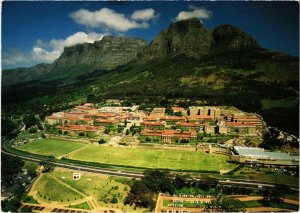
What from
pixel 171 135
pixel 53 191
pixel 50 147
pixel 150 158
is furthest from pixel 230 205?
pixel 50 147

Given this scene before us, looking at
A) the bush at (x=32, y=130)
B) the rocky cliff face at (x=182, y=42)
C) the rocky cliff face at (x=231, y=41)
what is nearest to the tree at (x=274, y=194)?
the bush at (x=32, y=130)

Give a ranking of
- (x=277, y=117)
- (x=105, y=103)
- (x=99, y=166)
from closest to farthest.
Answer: (x=99, y=166) < (x=277, y=117) < (x=105, y=103)

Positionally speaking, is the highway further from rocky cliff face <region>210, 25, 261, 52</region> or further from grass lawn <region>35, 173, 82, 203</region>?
rocky cliff face <region>210, 25, 261, 52</region>

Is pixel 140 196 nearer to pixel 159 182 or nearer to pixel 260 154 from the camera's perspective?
pixel 159 182

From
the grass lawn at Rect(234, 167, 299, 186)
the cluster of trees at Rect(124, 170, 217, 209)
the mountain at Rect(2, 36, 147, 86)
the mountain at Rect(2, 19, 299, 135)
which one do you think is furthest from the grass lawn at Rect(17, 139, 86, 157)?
the mountain at Rect(2, 36, 147, 86)

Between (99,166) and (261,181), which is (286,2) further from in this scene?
(99,166)

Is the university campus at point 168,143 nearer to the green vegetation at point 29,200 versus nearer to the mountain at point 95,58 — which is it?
the green vegetation at point 29,200

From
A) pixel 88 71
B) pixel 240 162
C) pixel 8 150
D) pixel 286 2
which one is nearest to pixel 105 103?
pixel 8 150
